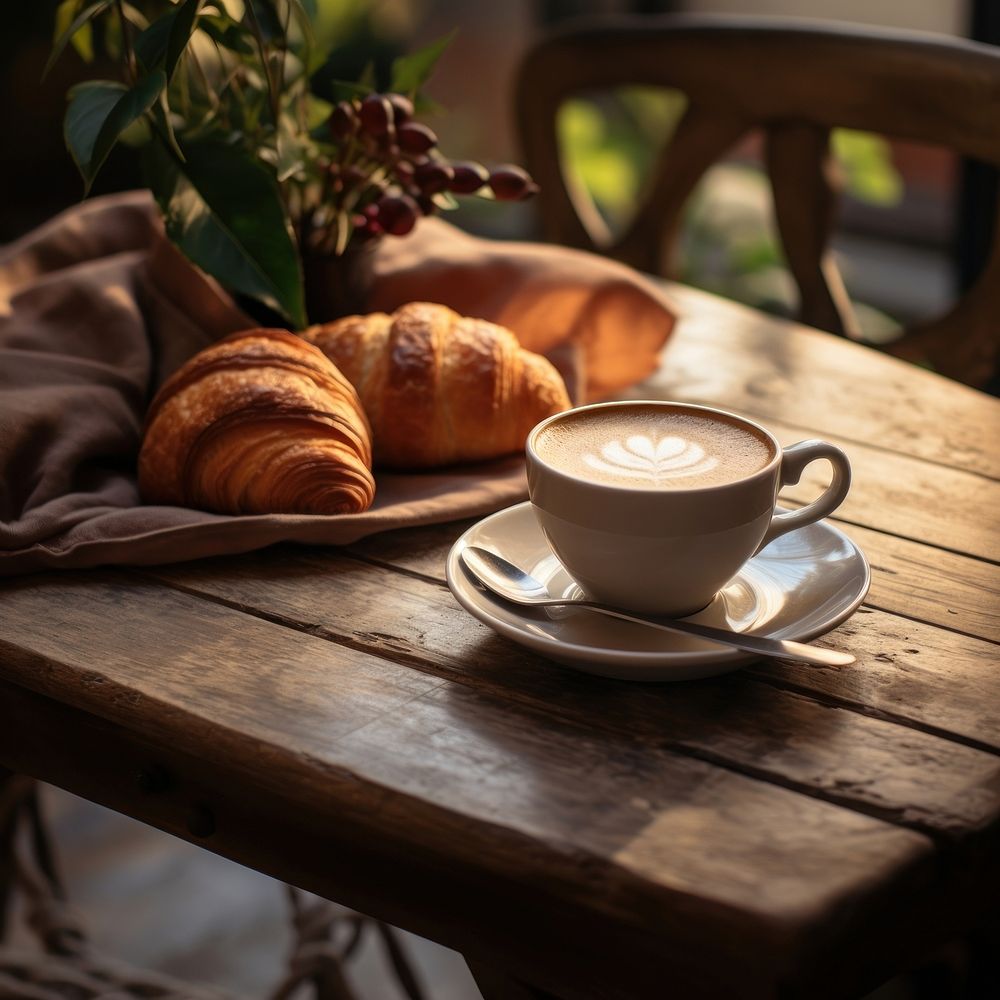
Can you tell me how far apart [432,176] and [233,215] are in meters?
0.19

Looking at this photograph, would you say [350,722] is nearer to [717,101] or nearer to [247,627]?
[247,627]

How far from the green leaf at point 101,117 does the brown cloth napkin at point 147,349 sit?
8.1 inches

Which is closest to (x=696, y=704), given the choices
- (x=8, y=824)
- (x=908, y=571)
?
(x=908, y=571)

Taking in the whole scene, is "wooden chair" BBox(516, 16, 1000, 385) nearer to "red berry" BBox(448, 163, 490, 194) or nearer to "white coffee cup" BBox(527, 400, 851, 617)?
"red berry" BBox(448, 163, 490, 194)

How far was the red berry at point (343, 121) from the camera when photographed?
1.07 metres

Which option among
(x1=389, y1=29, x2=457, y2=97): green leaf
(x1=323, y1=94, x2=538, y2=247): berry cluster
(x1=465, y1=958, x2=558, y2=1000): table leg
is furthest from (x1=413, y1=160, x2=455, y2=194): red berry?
(x1=465, y1=958, x2=558, y2=1000): table leg

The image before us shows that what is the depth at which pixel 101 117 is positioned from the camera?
37.4 inches

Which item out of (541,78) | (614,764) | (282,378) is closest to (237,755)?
(614,764)

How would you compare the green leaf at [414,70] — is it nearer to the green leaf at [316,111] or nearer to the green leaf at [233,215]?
the green leaf at [316,111]

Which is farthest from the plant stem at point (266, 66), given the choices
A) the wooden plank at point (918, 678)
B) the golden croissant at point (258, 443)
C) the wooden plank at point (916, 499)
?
the wooden plank at point (918, 678)

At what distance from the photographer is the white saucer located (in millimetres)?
720

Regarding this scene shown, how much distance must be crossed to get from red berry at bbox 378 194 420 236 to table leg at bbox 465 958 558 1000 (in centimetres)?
65

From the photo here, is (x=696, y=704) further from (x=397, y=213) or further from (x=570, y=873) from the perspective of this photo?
(x=397, y=213)

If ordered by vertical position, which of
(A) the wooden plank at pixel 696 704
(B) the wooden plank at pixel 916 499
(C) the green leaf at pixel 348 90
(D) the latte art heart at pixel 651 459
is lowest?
(A) the wooden plank at pixel 696 704
